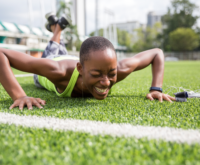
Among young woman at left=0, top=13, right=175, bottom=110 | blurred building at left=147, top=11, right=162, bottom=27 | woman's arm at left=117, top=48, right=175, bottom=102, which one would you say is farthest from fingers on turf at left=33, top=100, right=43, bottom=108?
blurred building at left=147, top=11, right=162, bottom=27

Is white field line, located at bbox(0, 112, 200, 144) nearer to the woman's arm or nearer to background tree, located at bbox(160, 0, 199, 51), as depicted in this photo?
the woman's arm

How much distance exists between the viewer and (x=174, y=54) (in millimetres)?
58625

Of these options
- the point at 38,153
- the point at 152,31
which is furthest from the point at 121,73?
the point at 152,31

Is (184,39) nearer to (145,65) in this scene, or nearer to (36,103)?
(145,65)

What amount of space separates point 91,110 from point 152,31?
7026cm

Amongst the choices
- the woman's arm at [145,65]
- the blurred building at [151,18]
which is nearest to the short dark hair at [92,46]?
the woman's arm at [145,65]

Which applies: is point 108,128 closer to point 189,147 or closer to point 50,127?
point 50,127

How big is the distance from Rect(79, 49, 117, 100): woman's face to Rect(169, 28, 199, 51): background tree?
5674cm

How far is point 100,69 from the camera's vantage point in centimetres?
204

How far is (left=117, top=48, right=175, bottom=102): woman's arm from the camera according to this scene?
2.71 m

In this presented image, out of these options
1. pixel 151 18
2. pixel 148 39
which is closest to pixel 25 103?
pixel 148 39

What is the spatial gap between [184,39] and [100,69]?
5734 cm

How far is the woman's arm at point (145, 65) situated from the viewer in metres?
2.71

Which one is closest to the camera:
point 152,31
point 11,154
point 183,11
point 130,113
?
point 11,154
